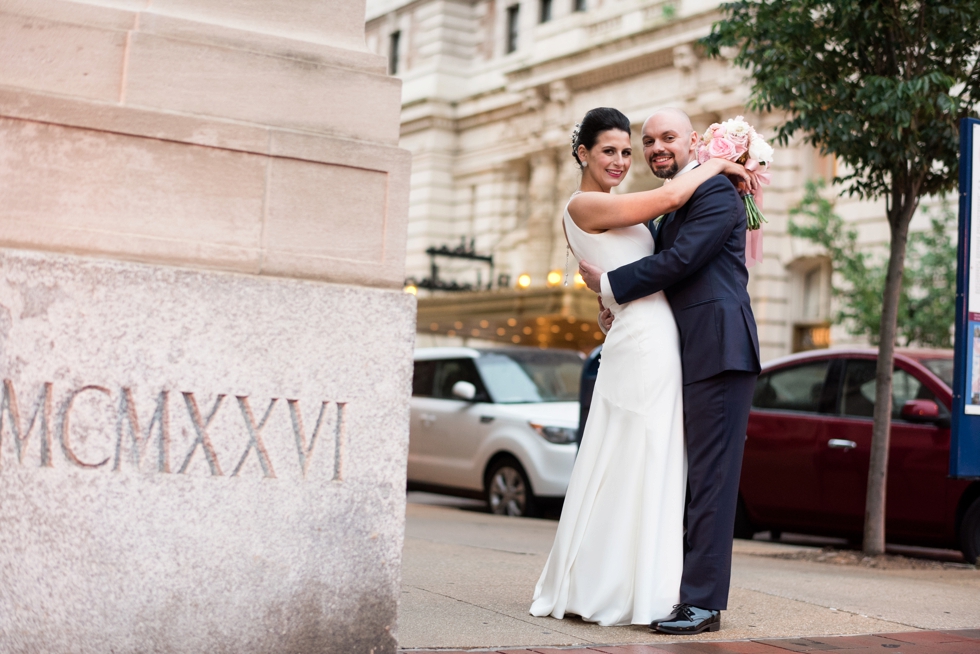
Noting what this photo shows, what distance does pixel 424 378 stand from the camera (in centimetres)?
1353

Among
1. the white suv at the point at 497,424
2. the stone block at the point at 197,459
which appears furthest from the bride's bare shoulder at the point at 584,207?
the white suv at the point at 497,424

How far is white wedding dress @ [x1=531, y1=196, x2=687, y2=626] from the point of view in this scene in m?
4.78

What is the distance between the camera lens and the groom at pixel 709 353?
478 centimetres

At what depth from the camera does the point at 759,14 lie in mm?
9312

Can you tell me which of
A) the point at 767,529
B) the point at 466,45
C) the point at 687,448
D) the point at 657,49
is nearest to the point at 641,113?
the point at 657,49

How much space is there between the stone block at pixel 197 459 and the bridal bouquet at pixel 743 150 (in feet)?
5.92

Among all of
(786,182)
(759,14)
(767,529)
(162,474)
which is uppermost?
(786,182)

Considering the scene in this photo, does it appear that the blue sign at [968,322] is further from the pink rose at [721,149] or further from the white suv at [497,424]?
the white suv at [497,424]

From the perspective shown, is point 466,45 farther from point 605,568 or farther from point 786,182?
point 605,568

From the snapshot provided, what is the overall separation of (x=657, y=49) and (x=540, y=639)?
26.6m

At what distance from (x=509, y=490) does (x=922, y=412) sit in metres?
4.48

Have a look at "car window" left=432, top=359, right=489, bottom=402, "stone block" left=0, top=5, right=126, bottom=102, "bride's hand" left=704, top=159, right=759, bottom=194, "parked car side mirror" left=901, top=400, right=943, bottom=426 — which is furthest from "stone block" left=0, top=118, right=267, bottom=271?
"car window" left=432, top=359, right=489, bottom=402

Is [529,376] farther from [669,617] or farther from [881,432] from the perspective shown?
[669,617]

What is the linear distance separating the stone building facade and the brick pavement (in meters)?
17.7
